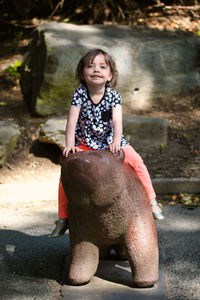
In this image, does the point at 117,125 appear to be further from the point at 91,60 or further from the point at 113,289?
the point at 113,289

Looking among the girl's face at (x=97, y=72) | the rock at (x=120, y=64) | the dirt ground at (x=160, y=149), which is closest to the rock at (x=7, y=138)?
the dirt ground at (x=160, y=149)

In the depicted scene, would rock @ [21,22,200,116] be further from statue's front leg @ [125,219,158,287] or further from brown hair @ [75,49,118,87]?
statue's front leg @ [125,219,158,287]

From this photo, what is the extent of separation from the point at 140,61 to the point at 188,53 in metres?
0.87

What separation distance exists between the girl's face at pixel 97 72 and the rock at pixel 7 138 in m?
2.82

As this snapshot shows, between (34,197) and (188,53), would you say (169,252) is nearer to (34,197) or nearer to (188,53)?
(34,197)

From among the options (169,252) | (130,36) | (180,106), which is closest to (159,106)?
(180,106)

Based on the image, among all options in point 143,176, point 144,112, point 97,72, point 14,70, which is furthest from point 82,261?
point 14,70

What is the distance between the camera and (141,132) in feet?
19.3

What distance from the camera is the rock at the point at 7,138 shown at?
571cm

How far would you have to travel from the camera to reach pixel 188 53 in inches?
279

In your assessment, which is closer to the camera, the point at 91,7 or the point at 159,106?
the point at 159,106

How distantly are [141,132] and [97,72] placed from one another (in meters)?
2.82

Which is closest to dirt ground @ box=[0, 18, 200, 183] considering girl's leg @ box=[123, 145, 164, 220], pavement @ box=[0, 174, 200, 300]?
pavement @ box=[0, 174, 200, 300]

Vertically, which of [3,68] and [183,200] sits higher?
[3,68]
